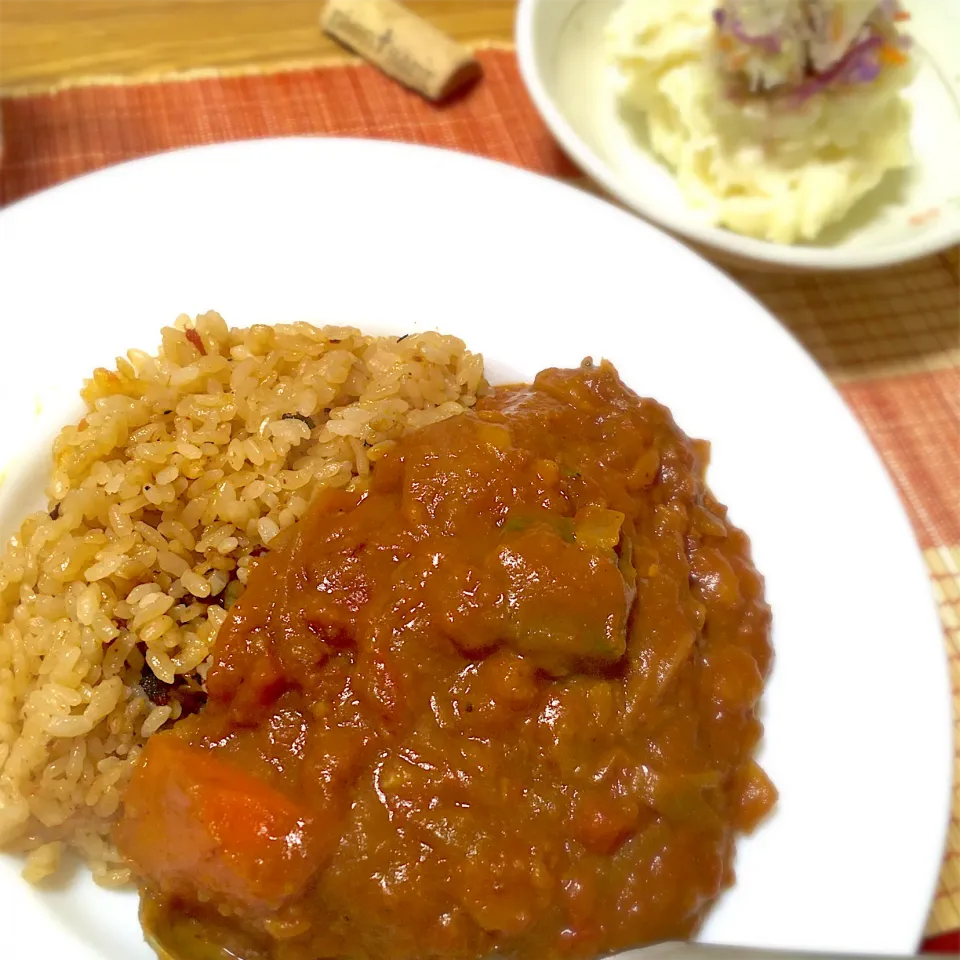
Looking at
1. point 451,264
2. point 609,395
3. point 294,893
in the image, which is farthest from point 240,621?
point 451,264

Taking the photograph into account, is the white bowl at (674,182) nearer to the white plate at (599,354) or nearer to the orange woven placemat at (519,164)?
the orange woven placemat at (519,164)

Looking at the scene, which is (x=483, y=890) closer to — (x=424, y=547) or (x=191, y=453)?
(x=424, y=547)

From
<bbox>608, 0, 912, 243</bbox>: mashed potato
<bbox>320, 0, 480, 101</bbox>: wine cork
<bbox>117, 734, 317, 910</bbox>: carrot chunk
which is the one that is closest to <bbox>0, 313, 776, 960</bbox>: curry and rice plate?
<bbox>117, 734, 317, 910</bbox>: carrot chunk

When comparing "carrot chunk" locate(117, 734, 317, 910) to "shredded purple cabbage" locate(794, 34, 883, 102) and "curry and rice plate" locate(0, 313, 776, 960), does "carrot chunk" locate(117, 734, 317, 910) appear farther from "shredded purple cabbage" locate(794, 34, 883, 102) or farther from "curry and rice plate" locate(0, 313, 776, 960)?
"shredded purple cabbage" locate(794, 34, 883, 102)

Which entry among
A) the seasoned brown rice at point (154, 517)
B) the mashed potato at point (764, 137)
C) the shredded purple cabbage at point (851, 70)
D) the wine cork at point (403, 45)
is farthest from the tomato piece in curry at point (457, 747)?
the wine cork at point (403, 45)

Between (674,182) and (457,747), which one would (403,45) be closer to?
(674,182)

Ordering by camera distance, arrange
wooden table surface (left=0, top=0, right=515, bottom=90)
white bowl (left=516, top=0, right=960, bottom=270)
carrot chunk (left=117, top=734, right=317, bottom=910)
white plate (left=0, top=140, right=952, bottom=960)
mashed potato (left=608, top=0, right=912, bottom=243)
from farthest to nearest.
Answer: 1. wooden table surface (left=0, top=0, right=515, bottom=90)
2. mashed potato (left=608, top=0, right=912, bottom=243)
3. white bowl (left=516, top=0, right=960, bottom=270)
4. white plate (left=0, top=140, right=952, bottom=960)
5. carrot chunk (left=117, top=734, right=317, bottom=910)
